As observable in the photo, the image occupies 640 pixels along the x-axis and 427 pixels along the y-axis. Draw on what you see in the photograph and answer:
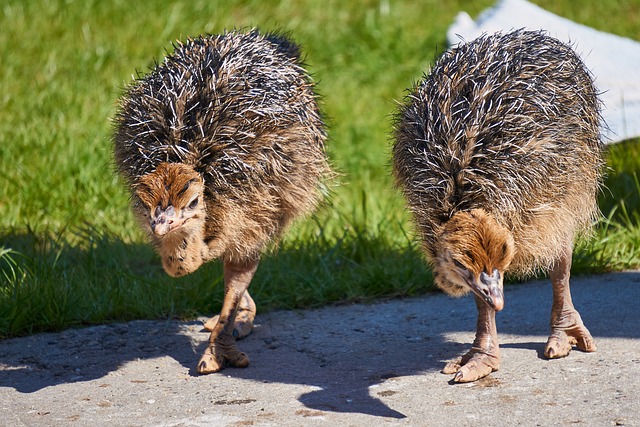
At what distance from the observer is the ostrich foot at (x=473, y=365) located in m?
4.50

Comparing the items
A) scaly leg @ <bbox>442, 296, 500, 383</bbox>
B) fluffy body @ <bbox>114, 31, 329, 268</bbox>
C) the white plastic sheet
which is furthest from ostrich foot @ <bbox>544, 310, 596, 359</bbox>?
the white plastic sheet

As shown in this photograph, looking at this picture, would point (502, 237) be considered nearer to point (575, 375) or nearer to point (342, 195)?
point (575, 375)

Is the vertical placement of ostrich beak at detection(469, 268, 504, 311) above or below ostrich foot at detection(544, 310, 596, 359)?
above

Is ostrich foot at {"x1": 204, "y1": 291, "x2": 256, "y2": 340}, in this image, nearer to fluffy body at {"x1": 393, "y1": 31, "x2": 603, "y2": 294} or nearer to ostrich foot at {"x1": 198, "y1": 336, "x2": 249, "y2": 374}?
ostrich foot at {"x1": 198, "y1": 336, "x2": 249, "y2": 374}

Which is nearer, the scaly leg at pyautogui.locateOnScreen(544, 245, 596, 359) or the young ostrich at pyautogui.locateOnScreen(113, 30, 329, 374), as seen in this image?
the young ostrich at pyautogui.locateOnScreen(113, 30, 329, 374)

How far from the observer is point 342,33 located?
1056 cm

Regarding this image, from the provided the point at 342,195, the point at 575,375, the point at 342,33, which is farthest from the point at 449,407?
the point at 342,33

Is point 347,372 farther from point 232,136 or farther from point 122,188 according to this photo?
point 122,188

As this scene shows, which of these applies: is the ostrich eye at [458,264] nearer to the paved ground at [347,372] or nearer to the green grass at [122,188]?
the paved ground at [347,372]

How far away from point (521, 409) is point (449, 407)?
32cm

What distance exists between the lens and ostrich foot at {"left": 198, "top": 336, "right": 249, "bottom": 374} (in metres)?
4.91

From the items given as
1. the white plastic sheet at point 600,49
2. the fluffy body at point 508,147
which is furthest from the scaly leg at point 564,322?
the white plastic sheet at point 600,49

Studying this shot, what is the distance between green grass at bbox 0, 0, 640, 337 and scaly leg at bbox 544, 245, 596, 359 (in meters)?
1.31

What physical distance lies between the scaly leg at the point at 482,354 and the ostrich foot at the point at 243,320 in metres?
1.32
